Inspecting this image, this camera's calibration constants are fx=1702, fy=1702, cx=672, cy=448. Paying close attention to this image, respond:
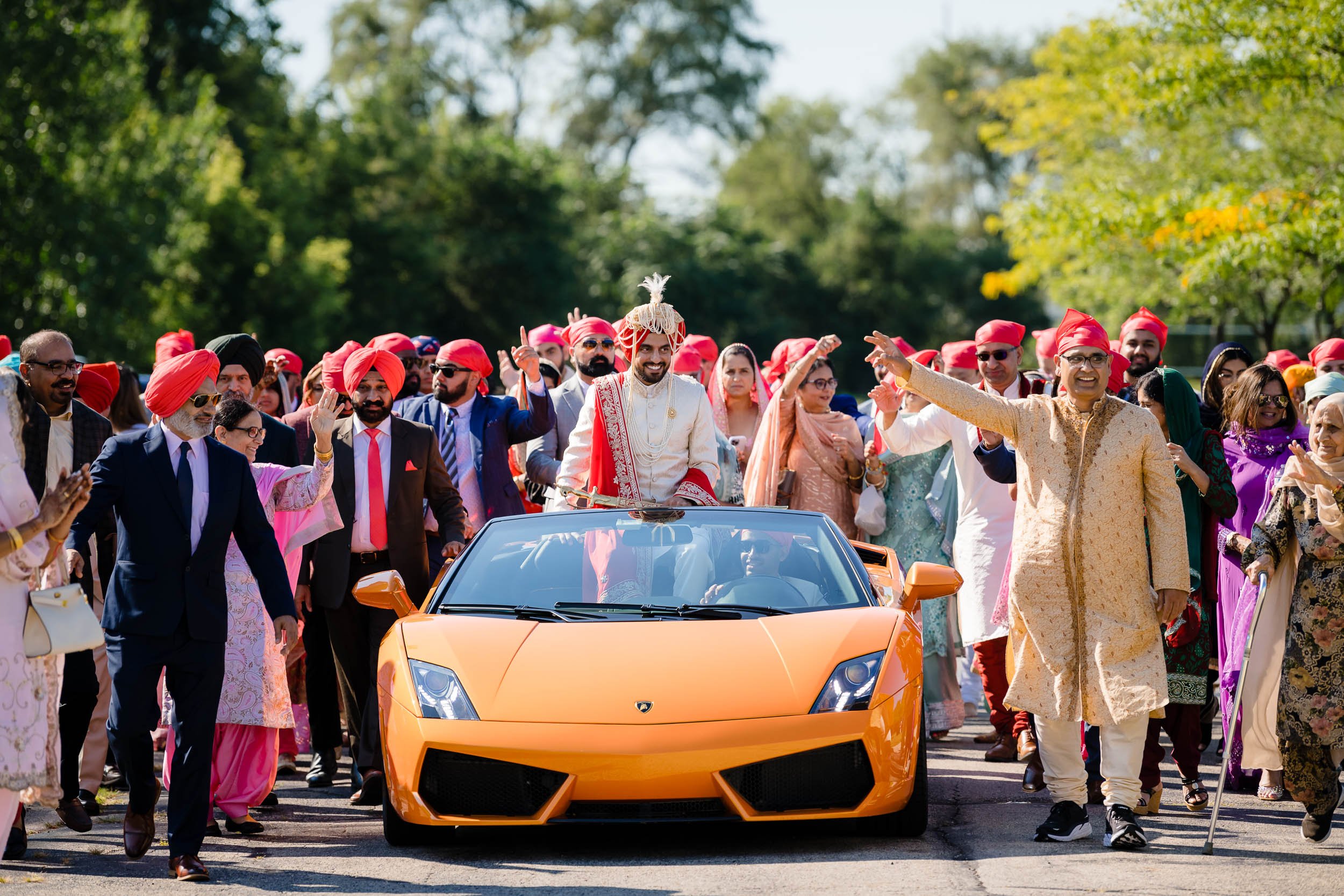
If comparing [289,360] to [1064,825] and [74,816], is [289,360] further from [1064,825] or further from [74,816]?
[1064,825]

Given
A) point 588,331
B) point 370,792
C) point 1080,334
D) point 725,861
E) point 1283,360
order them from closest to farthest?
1. point 725,861
2. point 1080,334
3. point 370,792
4. point 588,331
5. point 1283,360

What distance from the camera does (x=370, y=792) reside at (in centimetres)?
860

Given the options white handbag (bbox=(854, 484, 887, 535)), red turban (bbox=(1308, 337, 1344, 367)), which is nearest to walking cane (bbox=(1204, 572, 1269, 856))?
white handbag (bbox=(854, 484, 887, 535))

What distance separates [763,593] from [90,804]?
359 cm

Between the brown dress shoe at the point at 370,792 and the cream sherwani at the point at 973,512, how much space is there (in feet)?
11.1

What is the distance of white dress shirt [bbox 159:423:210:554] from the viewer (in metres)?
6.99

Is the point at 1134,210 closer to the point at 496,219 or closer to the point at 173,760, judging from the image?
the point at 173,760

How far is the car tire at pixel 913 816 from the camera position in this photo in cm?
698

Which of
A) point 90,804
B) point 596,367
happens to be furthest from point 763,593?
point 596,367

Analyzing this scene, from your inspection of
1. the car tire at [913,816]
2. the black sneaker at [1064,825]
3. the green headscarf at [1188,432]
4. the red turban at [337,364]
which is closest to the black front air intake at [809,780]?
the car tire at [913,816]

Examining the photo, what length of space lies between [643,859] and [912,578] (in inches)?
68.9

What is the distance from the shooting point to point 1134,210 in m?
23.2

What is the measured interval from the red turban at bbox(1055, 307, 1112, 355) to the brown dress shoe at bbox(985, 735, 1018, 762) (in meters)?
3.04

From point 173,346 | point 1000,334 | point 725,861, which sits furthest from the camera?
point 173,346
